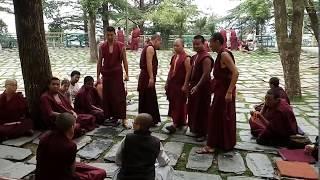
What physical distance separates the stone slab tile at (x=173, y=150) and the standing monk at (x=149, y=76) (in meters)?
1.08

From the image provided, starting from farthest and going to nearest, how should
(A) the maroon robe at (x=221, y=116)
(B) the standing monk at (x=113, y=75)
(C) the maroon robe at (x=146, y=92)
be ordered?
(B) the standing monk at (x=113, y=75), (C) the maroon robe at (x=146, y=92), (A) the maroon robe at (x=221, y=116)

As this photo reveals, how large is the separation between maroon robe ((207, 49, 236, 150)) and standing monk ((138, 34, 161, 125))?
143cm

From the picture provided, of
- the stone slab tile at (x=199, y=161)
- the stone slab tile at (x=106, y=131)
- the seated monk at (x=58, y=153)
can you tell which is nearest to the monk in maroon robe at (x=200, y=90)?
the stone slab tile at (x=199, y=161)

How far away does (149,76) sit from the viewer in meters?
6.57

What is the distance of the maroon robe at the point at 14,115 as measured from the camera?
19.8ft

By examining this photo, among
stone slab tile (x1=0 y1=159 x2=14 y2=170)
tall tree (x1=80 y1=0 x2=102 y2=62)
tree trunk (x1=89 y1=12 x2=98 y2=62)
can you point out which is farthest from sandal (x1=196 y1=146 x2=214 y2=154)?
tree trunk (x1=89 y1=12 x2=98 y2=62)

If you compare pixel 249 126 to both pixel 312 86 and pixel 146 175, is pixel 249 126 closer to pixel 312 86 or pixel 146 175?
pixel 146 175

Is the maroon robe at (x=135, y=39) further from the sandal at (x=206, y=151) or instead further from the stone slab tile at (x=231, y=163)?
the stone slab tile at (x=231, y=163)

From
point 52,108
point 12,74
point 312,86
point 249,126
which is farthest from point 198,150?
point 12,74

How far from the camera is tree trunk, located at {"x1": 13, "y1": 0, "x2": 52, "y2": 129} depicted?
20.8 ft

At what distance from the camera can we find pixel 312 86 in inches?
440

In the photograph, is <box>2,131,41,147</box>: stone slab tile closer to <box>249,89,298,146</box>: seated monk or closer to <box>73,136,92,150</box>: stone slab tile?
<box>73,136,92,150</box>: stone slab tile

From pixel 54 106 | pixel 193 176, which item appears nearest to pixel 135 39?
pixel 54 106

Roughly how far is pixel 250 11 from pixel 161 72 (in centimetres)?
920
